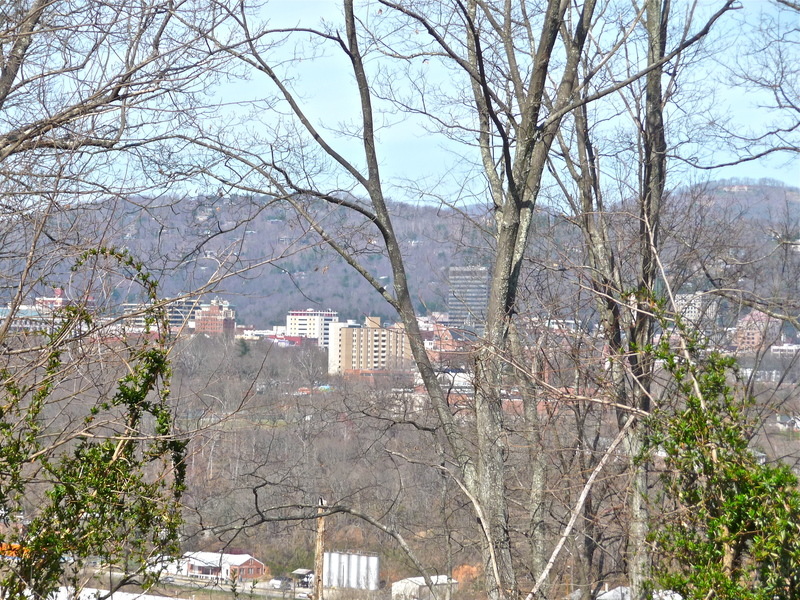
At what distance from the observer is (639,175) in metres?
7.61

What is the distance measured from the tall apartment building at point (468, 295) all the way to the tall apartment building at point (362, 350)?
2.00 ft

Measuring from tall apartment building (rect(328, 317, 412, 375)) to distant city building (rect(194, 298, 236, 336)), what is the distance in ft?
4.00

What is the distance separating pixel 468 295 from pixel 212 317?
3.39 m

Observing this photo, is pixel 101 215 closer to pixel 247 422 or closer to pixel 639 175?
pixel 247 422

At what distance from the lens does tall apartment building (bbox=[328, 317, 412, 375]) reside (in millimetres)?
8211

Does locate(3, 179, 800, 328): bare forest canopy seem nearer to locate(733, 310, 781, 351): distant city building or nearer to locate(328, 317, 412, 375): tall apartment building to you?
locate(328, 317, 412, 375): tall apartment building

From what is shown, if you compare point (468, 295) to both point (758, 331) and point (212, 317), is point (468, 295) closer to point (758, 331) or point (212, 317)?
point (758, 331)

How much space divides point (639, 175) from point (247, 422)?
4997 millimetres

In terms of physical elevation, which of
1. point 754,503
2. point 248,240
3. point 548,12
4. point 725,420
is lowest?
point 754,503

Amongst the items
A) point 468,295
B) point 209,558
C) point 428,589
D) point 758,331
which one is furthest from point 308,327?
point 758,331

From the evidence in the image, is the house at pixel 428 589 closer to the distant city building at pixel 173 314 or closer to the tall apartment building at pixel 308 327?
the distant city building at pixel 173 314

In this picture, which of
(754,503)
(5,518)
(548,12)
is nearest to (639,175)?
(548,12)

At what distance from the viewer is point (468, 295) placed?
8008 millimetres

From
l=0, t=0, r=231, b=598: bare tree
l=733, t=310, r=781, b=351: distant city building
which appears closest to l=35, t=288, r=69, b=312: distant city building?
l=0, t=0, r=231, b=598: bare tree
